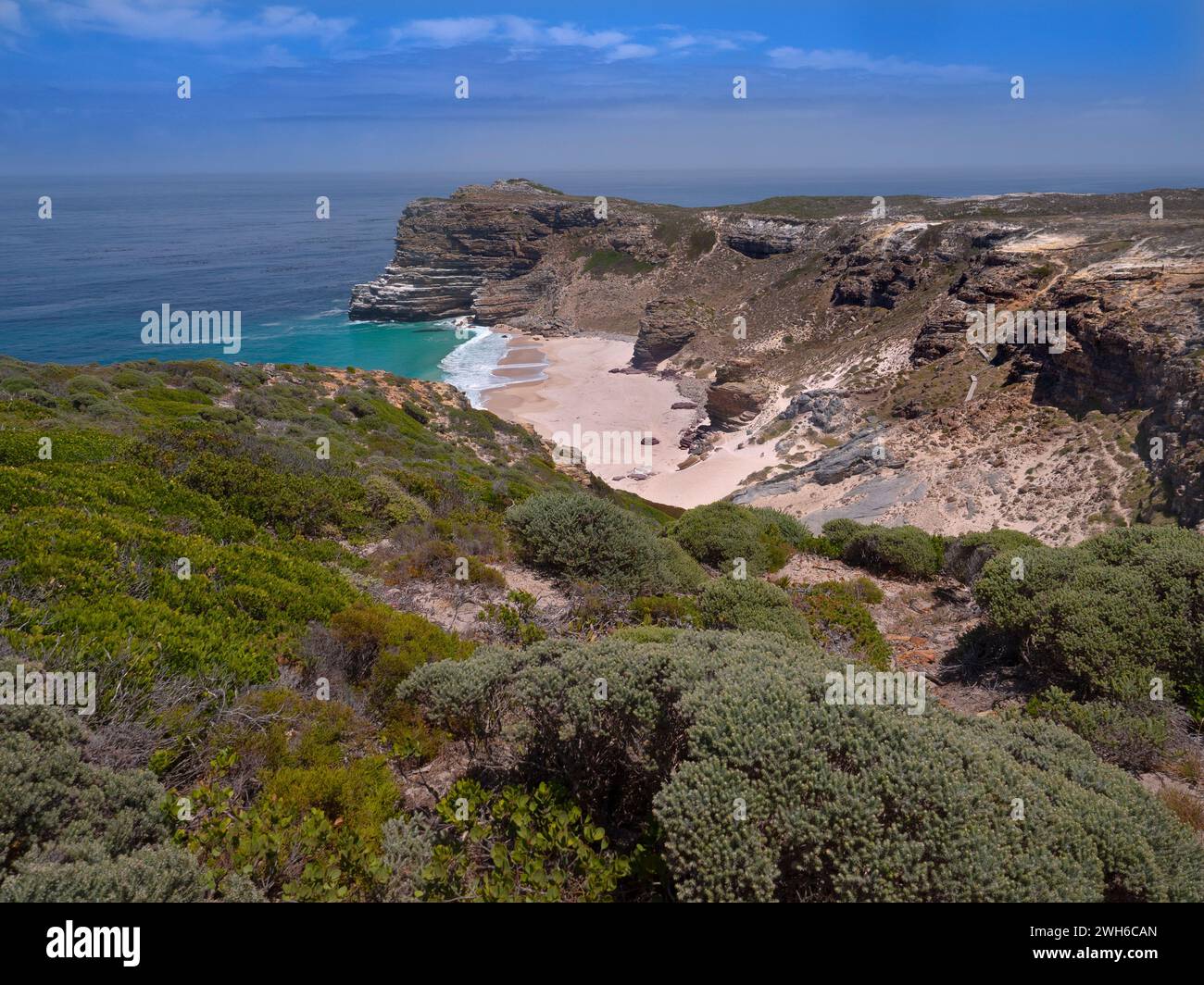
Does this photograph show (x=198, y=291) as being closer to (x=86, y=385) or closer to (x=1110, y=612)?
(x=86, y=385)

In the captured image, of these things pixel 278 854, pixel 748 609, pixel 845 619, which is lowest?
pixel 845 619

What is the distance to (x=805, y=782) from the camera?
3.35 meters

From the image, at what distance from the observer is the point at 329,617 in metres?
6.32

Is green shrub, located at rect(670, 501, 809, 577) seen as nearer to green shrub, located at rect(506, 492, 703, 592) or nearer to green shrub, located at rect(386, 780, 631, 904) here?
green shrub, located at rect(506, 492, 703, 592)

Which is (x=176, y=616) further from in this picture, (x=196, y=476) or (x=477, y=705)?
(x=196, y=476)

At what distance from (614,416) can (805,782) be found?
44063mm

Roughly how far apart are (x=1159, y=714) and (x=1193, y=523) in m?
14.1

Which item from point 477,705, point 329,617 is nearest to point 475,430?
point 329,617

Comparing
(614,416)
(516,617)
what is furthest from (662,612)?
(614,416)

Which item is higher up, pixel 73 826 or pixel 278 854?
pixel 73 826

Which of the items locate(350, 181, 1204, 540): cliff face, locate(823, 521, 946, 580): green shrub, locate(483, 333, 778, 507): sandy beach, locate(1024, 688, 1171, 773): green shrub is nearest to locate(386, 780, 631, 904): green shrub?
locate(1024, 688, 1171, 773): green shrub

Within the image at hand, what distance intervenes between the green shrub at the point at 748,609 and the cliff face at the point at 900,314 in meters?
14.2

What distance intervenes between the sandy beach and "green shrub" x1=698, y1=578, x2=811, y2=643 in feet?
71.1

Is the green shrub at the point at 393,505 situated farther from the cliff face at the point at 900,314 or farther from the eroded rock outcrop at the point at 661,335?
the eroded rock outcrop at the point at 661,335
